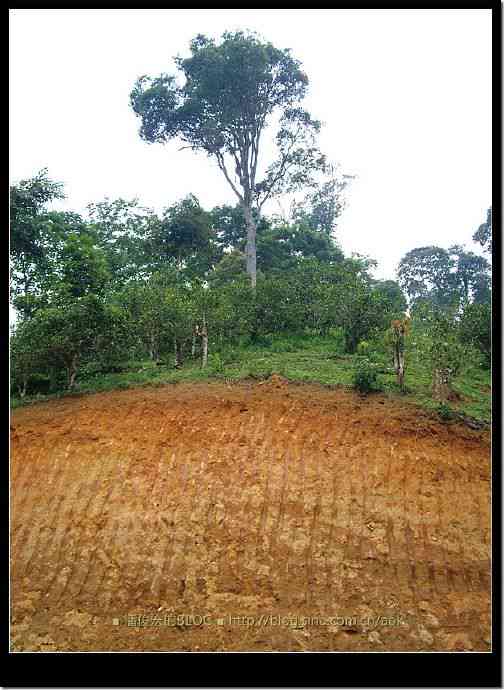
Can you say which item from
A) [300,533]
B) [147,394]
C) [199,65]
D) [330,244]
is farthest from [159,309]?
[330,244]

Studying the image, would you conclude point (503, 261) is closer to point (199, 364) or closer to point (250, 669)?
point (250, 669)

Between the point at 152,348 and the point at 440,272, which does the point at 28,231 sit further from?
the point at 440,272

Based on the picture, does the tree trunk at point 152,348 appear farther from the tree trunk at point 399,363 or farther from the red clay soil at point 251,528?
the tree trunk at point 399,363

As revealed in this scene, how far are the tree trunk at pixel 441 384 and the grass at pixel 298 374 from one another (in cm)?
15

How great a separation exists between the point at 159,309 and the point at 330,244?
1261 cm

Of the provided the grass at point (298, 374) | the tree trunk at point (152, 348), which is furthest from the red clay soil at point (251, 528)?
the tree trunk at point (152, 348)

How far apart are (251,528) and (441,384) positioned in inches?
160

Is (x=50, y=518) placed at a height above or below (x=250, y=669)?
above

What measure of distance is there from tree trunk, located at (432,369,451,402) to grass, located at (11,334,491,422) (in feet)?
0.50

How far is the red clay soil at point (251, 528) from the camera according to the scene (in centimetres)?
591

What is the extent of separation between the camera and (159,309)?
11.4 metres

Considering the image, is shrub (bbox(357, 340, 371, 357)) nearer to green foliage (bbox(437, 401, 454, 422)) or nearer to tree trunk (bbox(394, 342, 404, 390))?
tree trunk (bbox(394, 342, 404, 390))

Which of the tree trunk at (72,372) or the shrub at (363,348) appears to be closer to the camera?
the tree trunk at (72,372)

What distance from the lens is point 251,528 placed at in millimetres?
6797
